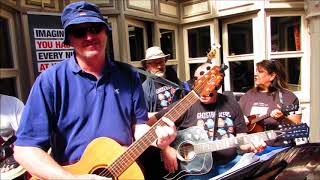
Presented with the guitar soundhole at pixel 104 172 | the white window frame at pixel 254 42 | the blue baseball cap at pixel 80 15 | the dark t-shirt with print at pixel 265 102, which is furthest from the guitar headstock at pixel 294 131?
the white window frame at pixel 254 42

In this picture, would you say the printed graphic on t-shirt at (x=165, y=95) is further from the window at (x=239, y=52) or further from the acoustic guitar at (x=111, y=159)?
the window at (x=239, y=52)

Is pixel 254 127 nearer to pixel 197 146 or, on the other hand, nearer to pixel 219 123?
pixel 219 123

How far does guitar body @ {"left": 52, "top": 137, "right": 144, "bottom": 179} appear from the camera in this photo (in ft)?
4.73

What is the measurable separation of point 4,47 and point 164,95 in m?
1.66

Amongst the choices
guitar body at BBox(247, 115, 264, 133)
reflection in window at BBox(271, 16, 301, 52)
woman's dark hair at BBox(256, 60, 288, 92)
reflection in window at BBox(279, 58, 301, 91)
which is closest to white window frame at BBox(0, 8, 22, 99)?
guitar body at BBox(247, 115, 264, 133)

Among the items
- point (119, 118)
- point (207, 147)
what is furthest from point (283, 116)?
point (119, 118)

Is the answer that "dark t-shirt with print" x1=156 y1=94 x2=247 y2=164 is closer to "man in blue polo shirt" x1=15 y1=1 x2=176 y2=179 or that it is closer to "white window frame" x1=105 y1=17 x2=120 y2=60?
"man in blue polo shirt" x1=15 y1=1 x2=176 y2=179

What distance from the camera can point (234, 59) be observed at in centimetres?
515

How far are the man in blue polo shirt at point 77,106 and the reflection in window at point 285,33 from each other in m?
3.83

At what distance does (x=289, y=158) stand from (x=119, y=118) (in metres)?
0.88

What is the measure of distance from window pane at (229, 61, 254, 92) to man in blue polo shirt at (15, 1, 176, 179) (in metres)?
3.79

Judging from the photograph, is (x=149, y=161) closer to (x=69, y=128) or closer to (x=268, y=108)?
(x=69, y=128)

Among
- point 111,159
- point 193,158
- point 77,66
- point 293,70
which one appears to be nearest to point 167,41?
point 293,70

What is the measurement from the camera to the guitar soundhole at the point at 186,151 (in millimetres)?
2088
